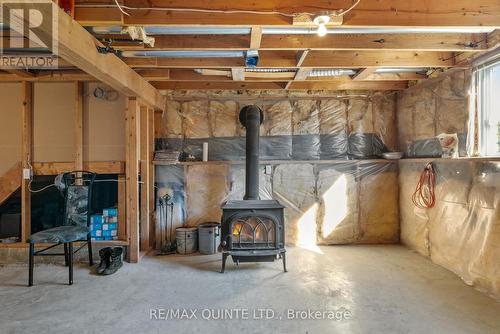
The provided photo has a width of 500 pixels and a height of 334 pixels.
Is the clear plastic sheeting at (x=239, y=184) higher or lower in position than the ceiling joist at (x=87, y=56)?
lower

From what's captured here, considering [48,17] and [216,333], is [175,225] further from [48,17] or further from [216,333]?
[48,17]

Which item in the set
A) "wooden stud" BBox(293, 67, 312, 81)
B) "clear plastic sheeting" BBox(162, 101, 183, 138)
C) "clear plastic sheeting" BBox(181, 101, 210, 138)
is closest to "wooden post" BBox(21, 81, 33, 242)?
"clear plastic sheeting" BBox(162, 101, 183, 138)

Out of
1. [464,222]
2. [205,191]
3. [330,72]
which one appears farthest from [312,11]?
[205,191]

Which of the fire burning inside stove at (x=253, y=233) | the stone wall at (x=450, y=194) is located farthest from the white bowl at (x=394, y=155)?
the fire burning inside stove at (x=253, y=233)

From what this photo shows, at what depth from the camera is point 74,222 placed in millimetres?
3607

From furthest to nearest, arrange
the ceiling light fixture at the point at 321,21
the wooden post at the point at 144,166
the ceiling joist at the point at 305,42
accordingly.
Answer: the wooden post at the point at 144,166
the ceiling joist at the point at 305,42
the ceiling light fixture at the point at 321,21

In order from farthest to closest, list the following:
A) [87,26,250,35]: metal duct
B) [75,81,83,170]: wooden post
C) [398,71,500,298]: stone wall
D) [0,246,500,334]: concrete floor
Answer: [75,81,83,170]: wooden post → [398,71,500,298]: stone wall → [87,26,250,35]: metal duct → [0,246,500,334]: concrete floor

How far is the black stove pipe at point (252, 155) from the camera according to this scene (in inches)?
161

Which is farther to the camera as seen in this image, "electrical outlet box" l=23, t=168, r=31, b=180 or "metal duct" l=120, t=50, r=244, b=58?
"electrical outlet box" l=23, t=168, r=31, b=180

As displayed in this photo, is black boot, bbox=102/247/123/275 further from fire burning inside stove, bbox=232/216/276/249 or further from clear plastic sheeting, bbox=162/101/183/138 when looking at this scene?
clear plastic sheeting, bbox=162/101/183/138

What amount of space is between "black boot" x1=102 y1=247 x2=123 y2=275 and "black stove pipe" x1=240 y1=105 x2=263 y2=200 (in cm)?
168

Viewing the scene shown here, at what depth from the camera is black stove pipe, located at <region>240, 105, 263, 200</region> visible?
408 centimetres

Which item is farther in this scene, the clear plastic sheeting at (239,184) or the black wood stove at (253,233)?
the clear plastic sheeting at (239,184)

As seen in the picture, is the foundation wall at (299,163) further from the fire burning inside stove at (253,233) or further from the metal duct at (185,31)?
the metal duct at (185,31)
